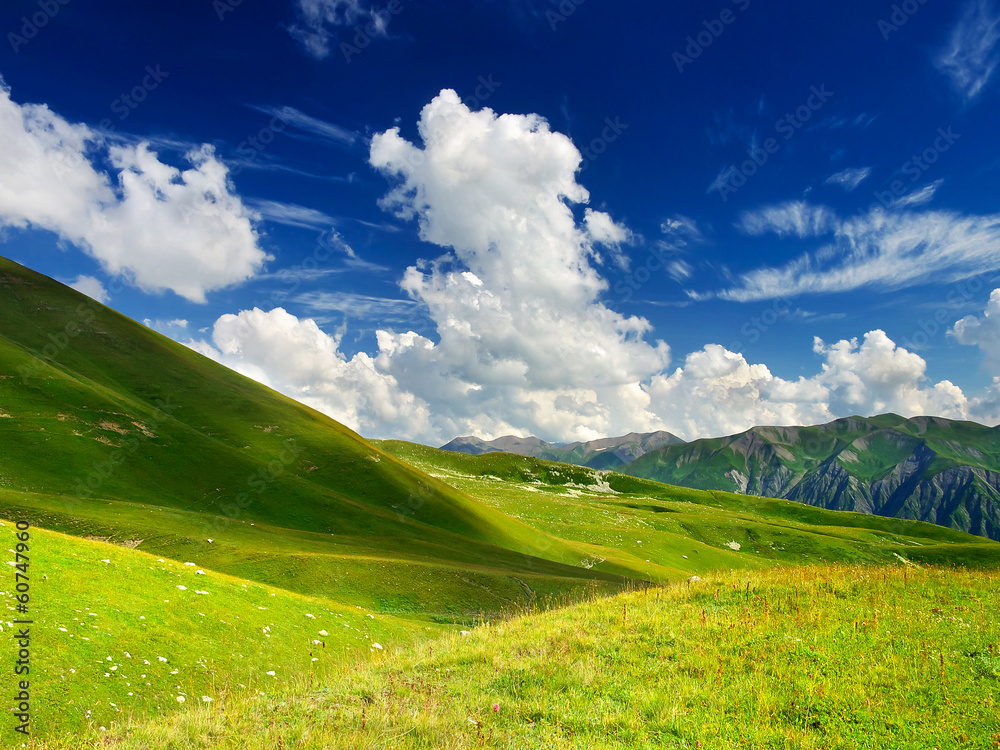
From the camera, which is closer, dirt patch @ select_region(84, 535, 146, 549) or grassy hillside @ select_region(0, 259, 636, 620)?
dirt patch @ select_region(84, 535, 146, 549)

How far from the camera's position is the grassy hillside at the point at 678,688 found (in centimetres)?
725

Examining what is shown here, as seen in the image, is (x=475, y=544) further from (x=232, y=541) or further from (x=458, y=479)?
(x=458, y=479)

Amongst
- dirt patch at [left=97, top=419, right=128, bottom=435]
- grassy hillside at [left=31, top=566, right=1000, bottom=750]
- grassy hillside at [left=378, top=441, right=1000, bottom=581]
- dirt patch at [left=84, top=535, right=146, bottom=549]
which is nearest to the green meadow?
grassy hillside at [left=31, top=566, right=1000, bottom=750]

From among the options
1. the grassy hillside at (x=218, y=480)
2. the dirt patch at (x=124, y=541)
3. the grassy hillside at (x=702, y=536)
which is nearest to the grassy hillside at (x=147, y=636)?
the grassy hillside at (x=218, y=480)

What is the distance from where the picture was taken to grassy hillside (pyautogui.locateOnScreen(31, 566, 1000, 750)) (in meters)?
7.25

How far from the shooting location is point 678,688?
8711 millimetres

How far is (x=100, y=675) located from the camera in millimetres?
13125

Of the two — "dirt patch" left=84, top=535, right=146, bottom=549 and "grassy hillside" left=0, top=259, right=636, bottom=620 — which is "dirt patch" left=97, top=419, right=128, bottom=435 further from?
"dirt patch" left=84, top=535, right=146, bottom=549

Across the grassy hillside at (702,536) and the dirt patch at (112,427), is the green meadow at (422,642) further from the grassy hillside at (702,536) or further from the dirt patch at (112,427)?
the grassy hillside at (702,536)

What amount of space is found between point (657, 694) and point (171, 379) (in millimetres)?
98859

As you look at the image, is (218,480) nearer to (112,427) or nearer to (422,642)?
(112,427)

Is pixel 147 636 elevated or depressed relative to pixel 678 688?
depressed

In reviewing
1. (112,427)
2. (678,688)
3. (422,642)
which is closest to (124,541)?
(422,642)

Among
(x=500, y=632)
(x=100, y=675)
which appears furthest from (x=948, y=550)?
(x=100, y=675)
